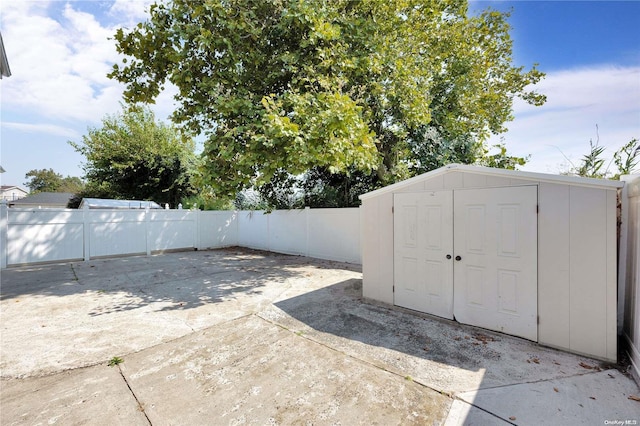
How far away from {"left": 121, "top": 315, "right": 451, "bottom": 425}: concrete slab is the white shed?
1861mm

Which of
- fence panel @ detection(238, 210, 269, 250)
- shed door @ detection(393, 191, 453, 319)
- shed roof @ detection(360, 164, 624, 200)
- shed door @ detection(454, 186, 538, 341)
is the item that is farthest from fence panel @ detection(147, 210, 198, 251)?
shed door @ detection(454, 186, 538, 341)

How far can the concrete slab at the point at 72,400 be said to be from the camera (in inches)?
88.4

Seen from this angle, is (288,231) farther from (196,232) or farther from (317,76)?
(317,76)

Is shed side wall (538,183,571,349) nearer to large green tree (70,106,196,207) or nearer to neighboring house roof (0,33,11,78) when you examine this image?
neighboring house roof (0,33,11,78)

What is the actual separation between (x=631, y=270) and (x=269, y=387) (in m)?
4.14

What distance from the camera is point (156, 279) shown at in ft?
22.9

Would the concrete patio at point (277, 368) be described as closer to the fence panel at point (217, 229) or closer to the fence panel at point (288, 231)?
the fence panel at point (288, 231)

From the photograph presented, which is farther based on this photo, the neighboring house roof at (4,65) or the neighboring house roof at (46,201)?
the neighboring house roof at (46,201)

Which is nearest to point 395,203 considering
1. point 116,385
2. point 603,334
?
point 603,334

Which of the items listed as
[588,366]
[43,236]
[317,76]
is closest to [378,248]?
[588,366]

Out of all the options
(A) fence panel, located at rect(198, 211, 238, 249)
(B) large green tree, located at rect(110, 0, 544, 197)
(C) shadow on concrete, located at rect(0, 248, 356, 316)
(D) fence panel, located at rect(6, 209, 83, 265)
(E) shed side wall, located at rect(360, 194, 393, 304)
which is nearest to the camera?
(E) shed side wall, located at rect(360, 194, 393, 304)

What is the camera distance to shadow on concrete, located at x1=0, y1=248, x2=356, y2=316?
5.46m

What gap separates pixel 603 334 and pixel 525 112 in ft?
32.1

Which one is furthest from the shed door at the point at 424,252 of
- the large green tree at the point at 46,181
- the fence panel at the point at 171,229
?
the large green tree at the point at 46,181
